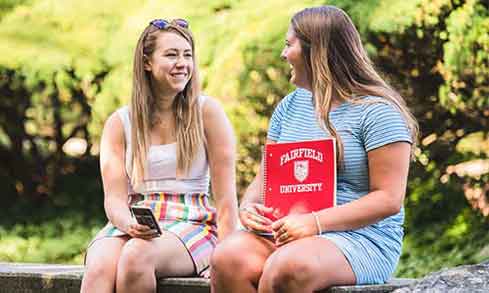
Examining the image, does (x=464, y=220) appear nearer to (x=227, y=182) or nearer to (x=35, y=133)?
(x=227, y=182)

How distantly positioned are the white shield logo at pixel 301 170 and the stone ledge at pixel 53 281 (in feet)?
1.59

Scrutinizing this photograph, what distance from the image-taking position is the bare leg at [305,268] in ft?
10.9

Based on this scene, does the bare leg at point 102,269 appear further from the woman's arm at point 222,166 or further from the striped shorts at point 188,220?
the woman's arm at point 222,166

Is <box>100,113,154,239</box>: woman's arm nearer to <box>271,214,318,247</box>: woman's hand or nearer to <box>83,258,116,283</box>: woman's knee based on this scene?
<box>83,258,116,283</box>: woman's knee

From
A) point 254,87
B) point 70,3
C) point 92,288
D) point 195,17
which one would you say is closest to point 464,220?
point 254,87

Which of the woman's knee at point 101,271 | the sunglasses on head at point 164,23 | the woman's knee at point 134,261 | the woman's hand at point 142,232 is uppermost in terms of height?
the sunglasses on head at point 164,23

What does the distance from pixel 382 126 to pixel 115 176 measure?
48.1 inches

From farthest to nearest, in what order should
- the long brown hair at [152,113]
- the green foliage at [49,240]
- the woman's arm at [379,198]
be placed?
the green foliage at [49,240], the long brown hair at [152,113], the woman's arm at [379,198]

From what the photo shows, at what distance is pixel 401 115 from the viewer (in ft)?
11.8

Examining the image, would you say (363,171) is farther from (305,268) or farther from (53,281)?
(53,281)

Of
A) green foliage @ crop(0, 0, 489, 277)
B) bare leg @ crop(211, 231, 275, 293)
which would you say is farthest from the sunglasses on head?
green foliage @ crop(0, 0, 489, 277)

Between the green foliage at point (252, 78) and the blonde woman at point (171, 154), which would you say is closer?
the blonde woman at point (171, 154)

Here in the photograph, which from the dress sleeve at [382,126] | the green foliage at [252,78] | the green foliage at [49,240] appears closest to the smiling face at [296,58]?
the dress sleeve at [382,126]

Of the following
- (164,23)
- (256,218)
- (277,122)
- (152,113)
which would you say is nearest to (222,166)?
(152,113)
